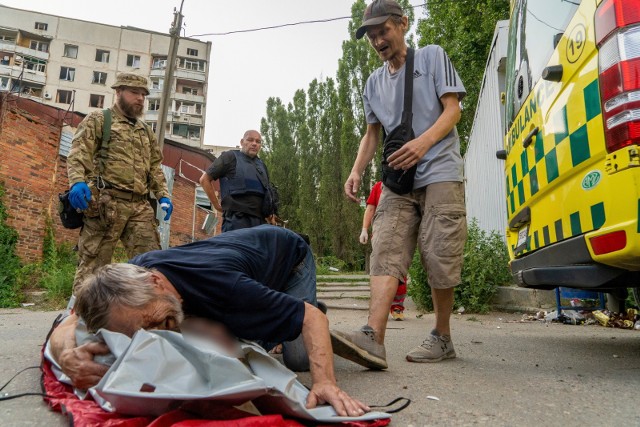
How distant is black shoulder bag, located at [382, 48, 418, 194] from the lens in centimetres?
257

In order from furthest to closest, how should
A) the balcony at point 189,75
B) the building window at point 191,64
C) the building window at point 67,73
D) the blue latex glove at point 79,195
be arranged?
the building window at point 191,64 < the balcony at point 189,75 < the building window at point 67,73 < the blue latex glove at point 79,195

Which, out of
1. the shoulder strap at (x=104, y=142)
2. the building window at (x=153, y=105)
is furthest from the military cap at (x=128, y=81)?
the building window at (x=153, y=105)

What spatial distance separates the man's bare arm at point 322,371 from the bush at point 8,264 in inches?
252

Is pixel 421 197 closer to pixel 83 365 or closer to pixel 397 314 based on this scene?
pixel 83 365

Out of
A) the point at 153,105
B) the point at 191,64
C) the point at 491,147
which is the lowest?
the point at 491,147

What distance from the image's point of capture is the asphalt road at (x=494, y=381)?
1557mm

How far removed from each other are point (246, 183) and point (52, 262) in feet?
18.4

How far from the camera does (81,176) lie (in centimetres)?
340

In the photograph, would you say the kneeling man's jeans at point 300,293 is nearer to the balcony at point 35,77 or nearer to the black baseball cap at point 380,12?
the black baseball cap at point 380,12

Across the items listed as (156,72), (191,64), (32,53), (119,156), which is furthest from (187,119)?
(119,156)

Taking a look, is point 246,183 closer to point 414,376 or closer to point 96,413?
point 414,376

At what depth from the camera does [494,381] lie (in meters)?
2.08

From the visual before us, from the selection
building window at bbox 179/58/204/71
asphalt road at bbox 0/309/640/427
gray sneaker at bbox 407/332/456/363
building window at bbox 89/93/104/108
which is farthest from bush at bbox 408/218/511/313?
building window at bbox 179/58/204/71

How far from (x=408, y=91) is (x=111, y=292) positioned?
1.84m
